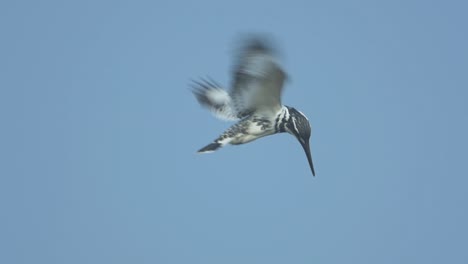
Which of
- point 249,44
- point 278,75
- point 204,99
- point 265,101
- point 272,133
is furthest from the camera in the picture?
point 204,99

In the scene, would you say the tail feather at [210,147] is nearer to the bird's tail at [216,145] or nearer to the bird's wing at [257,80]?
the bird's tail at [216,145]

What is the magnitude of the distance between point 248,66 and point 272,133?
1.76 m

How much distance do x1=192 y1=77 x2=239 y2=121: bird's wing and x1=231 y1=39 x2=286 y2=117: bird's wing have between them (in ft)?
3.90

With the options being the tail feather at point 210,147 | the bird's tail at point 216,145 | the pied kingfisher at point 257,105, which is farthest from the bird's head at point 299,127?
the tail feather at point 210,147

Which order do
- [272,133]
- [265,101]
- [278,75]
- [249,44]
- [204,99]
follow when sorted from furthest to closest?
[204,99], [272,133], [265,101], [278,75], [249,44]

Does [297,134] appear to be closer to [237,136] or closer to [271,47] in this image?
[237,136]

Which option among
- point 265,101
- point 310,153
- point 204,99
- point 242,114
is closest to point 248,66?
point 265,101

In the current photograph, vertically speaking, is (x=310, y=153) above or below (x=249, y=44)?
below

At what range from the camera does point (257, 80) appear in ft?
27.9

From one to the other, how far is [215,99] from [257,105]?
2.26 m

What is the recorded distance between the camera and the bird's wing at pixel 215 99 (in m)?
10.9

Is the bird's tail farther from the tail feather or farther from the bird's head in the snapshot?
the bird's head

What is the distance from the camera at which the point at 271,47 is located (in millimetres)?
7855

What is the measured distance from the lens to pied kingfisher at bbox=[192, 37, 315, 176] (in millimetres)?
8055
